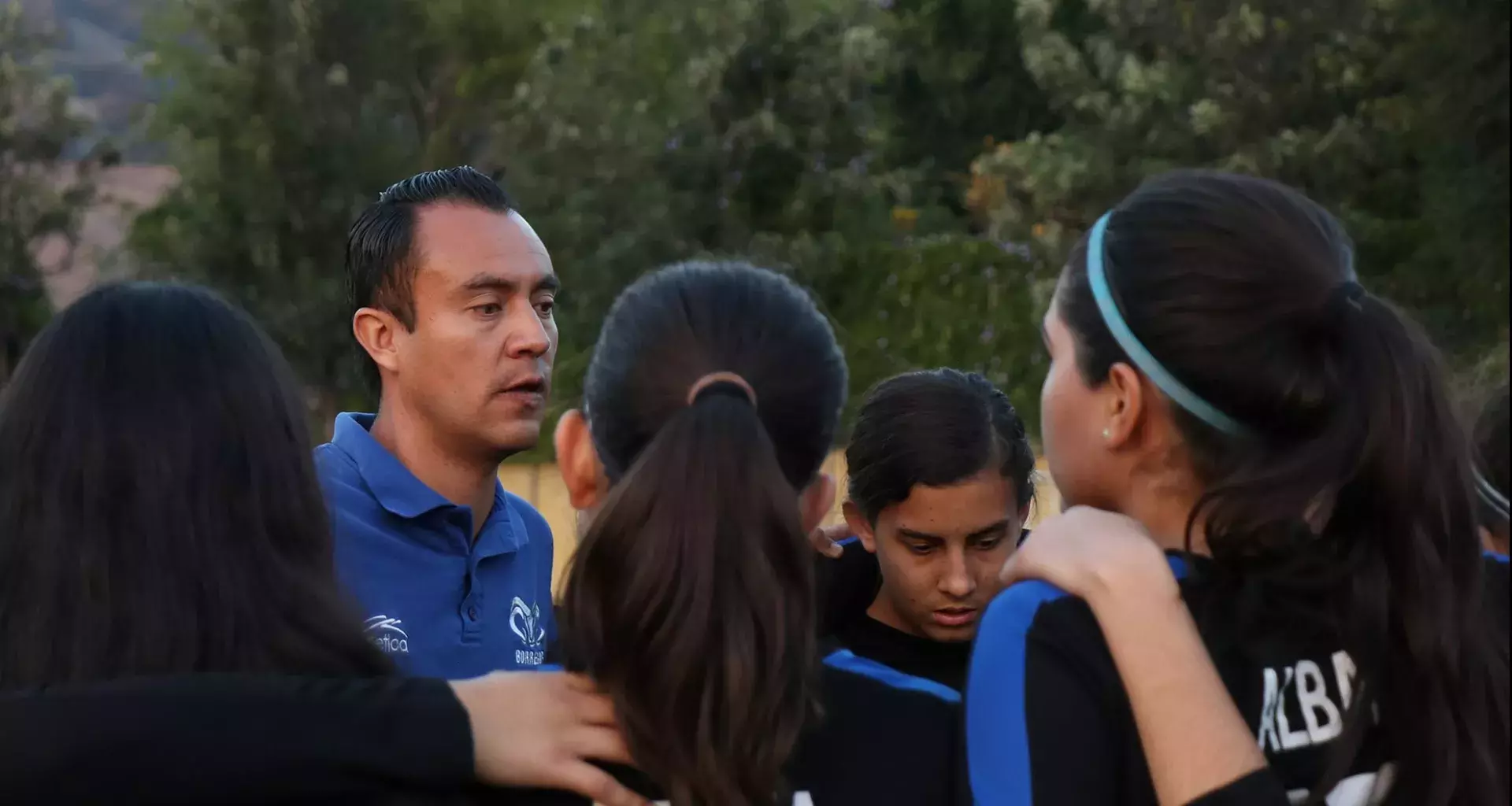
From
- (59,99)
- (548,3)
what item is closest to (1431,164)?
(548,3)

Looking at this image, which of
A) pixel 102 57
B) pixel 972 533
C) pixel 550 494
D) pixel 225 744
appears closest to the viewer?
pixel 225 744

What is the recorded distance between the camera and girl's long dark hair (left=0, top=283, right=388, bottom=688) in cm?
168

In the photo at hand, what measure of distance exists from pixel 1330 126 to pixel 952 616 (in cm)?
1131

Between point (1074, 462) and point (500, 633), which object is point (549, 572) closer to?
point (500, 633)

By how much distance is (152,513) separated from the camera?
1.71 metres

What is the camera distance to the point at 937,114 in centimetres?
2238

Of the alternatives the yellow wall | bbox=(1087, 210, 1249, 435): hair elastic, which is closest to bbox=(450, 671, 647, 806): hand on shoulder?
bbox=(1087, 210, 1249, 435): hair elastic

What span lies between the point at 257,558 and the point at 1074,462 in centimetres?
92

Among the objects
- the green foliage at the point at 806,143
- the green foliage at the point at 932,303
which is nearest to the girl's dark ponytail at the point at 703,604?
the green foliage at the point at 806,143

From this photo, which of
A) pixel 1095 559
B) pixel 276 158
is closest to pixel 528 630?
pixel 1095 559

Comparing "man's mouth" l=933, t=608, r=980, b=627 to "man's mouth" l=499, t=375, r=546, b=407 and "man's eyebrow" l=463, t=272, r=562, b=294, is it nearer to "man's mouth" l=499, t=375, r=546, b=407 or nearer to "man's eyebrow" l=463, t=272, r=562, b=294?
"man's mouth" l=499, t=375, r=546, b=407

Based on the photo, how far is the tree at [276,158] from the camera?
17.2 metres

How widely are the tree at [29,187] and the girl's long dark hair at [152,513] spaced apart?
58.9ft

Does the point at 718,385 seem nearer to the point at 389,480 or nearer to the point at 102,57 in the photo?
the point at 389,480
